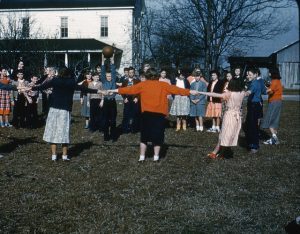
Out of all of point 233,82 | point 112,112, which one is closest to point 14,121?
point 112,112

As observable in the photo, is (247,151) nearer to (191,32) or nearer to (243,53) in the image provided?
(191,32)

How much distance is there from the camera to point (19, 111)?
48.6ft

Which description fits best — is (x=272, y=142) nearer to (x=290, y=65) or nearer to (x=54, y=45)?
(x=54, y=45)

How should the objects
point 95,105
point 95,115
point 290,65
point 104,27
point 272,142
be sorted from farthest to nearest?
point 290,65
point 104,27
point 95,115
point 95,105
point 272,142

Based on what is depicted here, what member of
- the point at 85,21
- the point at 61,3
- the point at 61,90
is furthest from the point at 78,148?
the point at 61,3

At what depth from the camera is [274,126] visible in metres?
12.5

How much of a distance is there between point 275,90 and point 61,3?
3714 cm

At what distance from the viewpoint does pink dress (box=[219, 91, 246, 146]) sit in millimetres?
9820

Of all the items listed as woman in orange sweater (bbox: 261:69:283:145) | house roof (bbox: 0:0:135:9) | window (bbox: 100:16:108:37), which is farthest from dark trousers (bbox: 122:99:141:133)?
window (bbox: 100:16:108:37)

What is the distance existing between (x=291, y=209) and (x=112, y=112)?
23.5 ft

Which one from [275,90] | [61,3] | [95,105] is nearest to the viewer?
[275,90]

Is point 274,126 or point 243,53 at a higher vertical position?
point 243,53

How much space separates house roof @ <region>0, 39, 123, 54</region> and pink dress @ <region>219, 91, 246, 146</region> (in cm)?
2114

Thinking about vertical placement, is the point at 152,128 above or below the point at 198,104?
below
